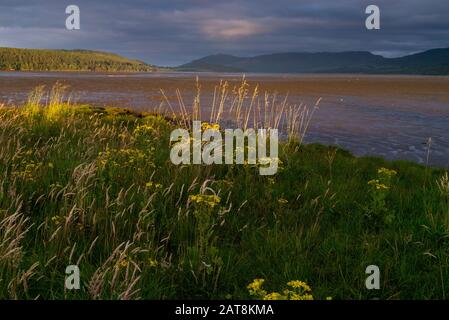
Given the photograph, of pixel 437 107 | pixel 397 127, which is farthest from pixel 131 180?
pixel 437 107

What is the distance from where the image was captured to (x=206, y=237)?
4.94 metres

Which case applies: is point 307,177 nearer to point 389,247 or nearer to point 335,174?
point 335,174

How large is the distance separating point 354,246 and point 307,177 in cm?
301

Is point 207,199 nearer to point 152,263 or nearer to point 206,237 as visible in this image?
point 206,237

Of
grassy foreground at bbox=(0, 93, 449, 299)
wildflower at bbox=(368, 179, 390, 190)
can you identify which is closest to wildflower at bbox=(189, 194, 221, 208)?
grassy foreground at bbox=(0, 93, 449, 299)

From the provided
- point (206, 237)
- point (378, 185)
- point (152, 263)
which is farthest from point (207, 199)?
point (378, 185)

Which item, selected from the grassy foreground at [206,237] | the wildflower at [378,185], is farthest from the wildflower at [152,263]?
the wildflower at [378,185]

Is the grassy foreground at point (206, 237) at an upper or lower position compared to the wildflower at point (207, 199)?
lower

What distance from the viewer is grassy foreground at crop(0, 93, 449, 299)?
4.15 m

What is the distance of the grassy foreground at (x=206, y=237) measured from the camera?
163 inches

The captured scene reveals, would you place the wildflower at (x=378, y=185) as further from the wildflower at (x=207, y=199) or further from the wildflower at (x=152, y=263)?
the wildflower at (x=152, y=263)

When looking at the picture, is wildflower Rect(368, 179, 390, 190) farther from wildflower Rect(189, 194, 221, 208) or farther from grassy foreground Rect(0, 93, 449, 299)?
wildflower Rect(189, 194, 221, 208)
